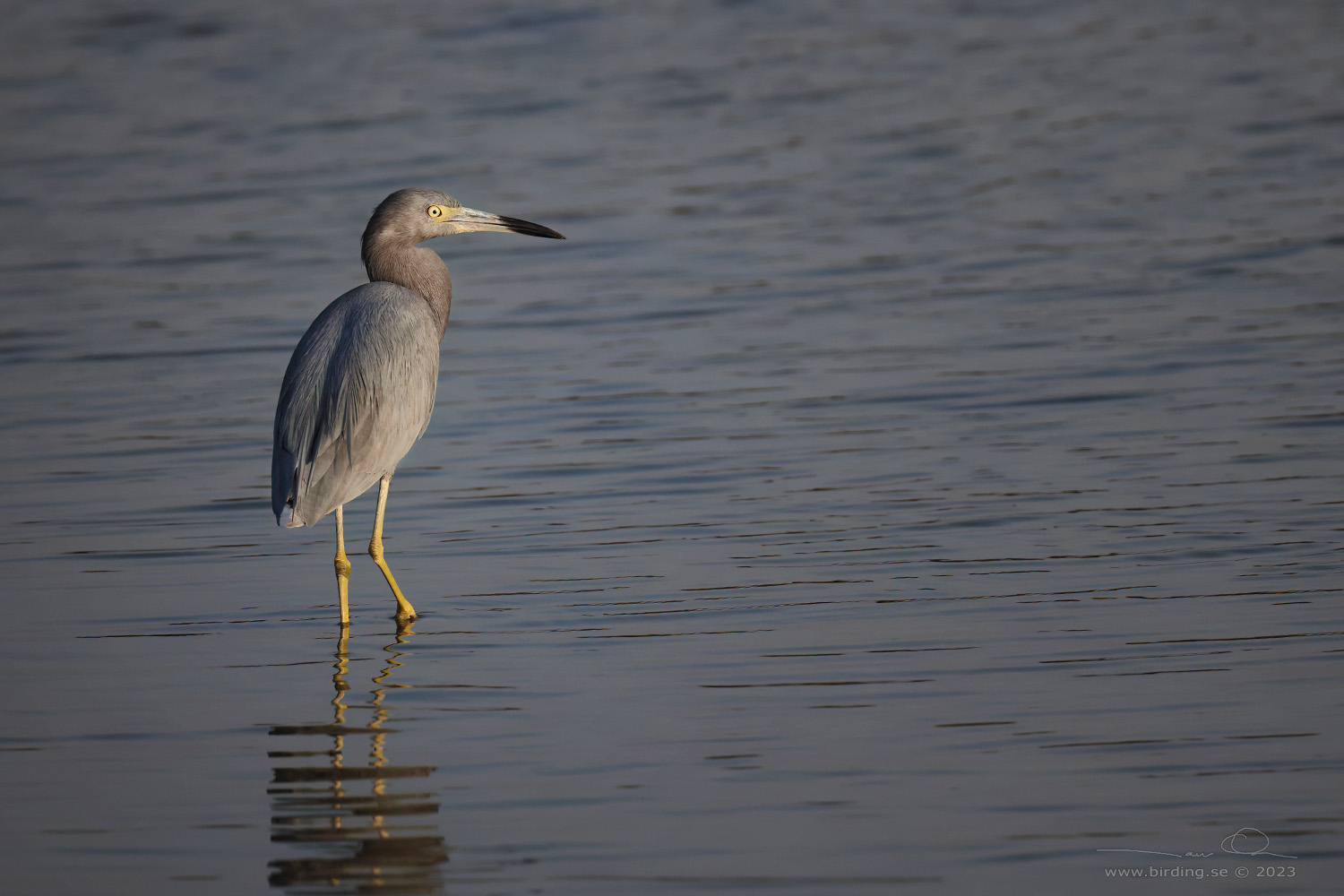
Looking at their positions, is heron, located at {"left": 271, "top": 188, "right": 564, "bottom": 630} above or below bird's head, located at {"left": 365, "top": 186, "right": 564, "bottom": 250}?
below

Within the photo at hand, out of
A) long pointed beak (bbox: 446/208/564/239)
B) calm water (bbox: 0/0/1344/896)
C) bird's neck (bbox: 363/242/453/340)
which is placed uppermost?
long pointed beak (bbox: 446/208/564/239)

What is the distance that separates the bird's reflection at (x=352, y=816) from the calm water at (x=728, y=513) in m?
0.02

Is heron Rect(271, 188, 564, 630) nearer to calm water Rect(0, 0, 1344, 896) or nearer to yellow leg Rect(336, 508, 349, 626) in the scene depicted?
yellow leg Rect(336, 508, 349, 626)

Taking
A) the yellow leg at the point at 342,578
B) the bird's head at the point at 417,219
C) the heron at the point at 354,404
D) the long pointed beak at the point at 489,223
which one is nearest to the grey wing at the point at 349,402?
the heron at the point at 354,404

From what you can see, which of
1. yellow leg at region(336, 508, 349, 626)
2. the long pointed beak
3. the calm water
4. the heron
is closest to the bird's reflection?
the calm water

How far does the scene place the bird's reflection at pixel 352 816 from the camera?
14.6 ft

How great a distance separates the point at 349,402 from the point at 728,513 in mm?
1771

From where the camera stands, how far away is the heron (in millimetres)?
6734

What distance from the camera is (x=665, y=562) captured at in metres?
7.08

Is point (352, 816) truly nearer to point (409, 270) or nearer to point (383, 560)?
point (383, 560)

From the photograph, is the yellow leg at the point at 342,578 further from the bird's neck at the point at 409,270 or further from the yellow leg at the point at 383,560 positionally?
the bird's neck at the point at 409,270

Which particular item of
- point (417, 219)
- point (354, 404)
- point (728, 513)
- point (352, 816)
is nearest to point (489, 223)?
point (417, 219)

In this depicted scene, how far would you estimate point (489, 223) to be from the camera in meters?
7.89

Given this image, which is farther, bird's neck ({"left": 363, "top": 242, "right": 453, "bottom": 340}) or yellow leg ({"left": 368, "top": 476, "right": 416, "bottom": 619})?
bird's neck ({"left": 363, "top": 242, "right": 453, "bottom": 340})
